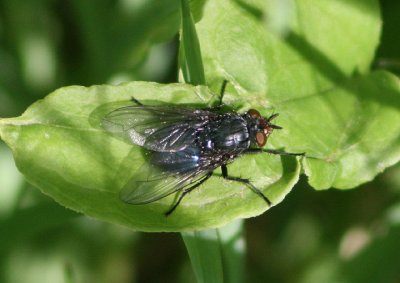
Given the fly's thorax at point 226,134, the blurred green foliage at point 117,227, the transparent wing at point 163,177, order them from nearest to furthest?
the transparent wing at point 163,177, the fly's thorax at point 226,134, the blurred green foliage at point 117,227

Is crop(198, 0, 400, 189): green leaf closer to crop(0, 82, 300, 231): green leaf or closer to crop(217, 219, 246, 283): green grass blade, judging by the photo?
crop(0, 82, 300, 231): green leaf

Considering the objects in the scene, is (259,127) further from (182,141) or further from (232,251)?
(232,251)

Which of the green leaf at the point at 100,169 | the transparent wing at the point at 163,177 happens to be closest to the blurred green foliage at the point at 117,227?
the transparent wing at the point at 163,177

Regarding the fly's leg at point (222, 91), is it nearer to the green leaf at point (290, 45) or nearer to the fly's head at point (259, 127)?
the green leaf at point (290, 45)

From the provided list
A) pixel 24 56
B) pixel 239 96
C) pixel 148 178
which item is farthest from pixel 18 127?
pixel 24 56

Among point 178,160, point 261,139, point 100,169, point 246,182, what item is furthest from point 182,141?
point 100,169

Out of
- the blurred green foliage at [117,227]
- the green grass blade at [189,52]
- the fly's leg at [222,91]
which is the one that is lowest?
the blurred green foliage at [117,227]
